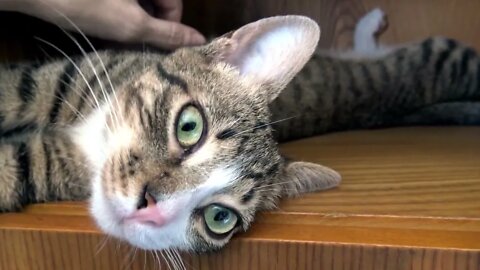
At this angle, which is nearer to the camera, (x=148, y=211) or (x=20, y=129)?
(x=148, y=211)

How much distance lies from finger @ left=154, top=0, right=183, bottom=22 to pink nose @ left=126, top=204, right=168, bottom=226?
0.55 m

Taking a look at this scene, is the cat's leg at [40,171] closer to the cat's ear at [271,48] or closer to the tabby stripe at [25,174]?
the tabby stripe at [25,174]

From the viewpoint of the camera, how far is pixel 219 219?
80 centimetres

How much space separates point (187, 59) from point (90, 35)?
0.23 metres

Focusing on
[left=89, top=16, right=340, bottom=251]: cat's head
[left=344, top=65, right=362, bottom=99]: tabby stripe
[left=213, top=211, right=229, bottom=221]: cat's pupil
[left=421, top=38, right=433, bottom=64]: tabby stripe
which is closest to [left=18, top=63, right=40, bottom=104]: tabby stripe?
[left=89, top=16, right=340, bottom=251]: cat's head

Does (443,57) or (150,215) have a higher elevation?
(443,57)

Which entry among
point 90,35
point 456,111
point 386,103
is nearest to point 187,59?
point 90,35

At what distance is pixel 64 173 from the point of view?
901mm

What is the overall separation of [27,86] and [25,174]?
17cm

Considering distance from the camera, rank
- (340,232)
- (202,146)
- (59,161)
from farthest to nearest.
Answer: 1. (59,161)
2. (202,146)
3. (340,232)

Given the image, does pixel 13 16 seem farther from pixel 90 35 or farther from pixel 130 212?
pixel 130 212

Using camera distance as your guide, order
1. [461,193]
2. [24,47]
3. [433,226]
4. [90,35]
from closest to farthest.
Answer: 1. [433,226]
2. [461,193]
3. [90,35]
4. [24,47]

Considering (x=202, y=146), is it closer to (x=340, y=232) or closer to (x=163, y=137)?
(x=163, y=137)

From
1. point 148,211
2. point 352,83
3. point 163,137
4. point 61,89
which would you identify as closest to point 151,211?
point 148,211
